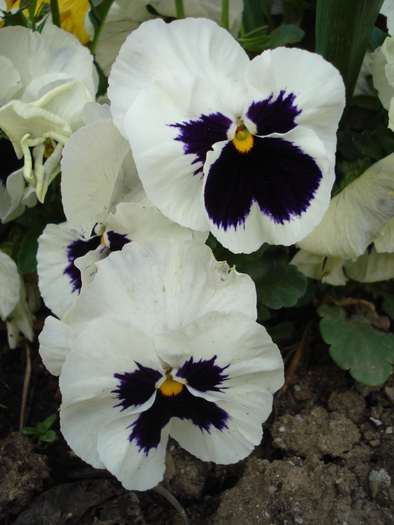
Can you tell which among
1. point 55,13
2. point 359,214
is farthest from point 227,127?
point 55,13

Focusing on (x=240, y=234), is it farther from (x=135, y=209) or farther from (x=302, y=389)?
(x=302, y=389)

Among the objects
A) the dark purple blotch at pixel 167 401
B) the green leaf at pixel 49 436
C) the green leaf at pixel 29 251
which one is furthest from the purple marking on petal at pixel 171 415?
the green leaf at pixel 29 251

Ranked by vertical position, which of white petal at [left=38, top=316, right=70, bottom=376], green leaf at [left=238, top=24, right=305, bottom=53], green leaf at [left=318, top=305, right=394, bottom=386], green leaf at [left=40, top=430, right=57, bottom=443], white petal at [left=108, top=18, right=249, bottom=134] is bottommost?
green leaf at [left=40, top=430, right=57, bottom=443]

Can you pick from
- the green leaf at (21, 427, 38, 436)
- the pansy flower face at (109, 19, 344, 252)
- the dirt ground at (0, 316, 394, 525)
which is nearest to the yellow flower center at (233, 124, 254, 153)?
the pansy flower face at (109, 19, 344, 252)

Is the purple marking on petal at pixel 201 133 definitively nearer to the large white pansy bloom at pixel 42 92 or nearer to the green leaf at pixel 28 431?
the large white pansy bloom at pixel 42 92

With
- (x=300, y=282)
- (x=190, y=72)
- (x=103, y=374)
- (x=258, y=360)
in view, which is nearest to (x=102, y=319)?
(x=103, y=374)

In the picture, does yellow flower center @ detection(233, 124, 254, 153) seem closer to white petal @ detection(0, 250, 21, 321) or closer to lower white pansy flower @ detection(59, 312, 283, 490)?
lower white pansy flower @ detection(59, 312, 283, 490)
